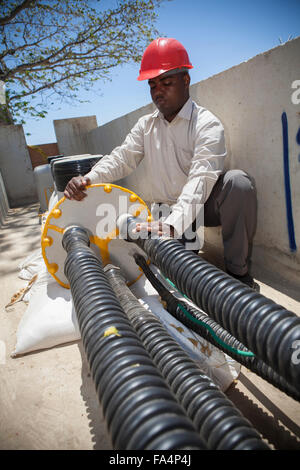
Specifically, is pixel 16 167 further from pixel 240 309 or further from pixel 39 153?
pixel 240 309

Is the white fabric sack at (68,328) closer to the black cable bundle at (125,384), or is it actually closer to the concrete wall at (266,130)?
the black cable bundle at (125,384)

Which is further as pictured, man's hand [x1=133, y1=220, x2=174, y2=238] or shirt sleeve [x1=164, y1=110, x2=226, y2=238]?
shirt sleeve [x1=164, y1=110, x2=226, y2=238]

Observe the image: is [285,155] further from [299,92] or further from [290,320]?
[290,320]

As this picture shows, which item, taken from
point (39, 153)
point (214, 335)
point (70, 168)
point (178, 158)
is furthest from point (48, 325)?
point (39, 153)

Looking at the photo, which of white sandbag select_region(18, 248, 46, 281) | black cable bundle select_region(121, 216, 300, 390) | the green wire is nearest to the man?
black cable bundle select_region(121, 216, 300, 390)

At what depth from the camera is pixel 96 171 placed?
2059 mm

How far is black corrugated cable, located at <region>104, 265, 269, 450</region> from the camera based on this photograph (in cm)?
73

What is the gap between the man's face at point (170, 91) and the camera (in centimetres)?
195

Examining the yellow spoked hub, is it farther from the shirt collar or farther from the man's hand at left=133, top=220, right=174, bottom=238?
the shirt collar

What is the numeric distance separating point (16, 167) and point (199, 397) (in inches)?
325

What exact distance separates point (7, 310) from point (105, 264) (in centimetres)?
88

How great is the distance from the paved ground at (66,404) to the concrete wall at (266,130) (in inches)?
18.8

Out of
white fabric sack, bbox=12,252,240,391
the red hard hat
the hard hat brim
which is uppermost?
the red hard hat

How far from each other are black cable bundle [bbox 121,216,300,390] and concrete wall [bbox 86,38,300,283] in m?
1.04
